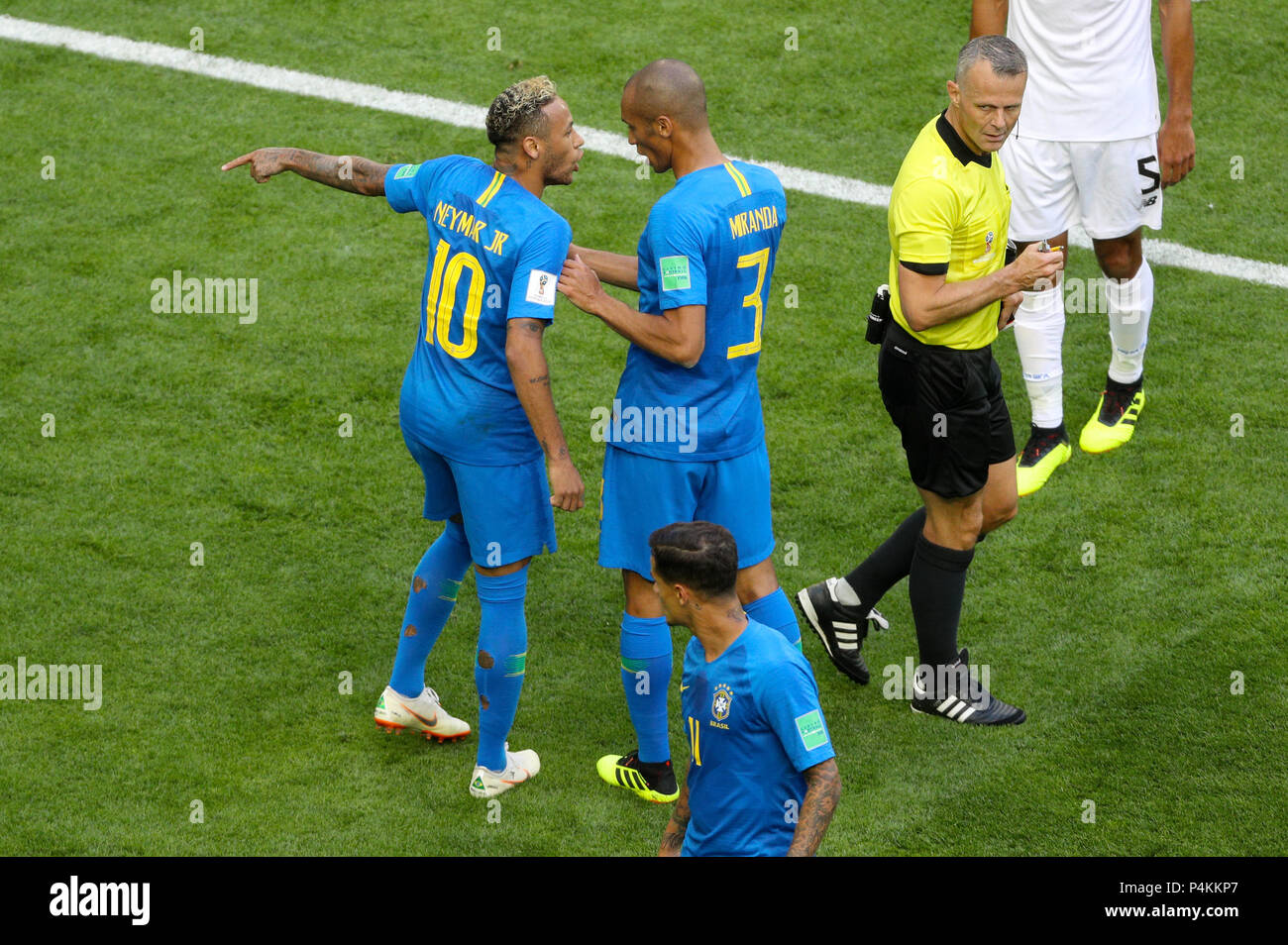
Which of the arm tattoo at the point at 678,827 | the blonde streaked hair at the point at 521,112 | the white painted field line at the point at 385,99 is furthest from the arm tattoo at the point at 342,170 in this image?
the white painted field line at the point at 385,99

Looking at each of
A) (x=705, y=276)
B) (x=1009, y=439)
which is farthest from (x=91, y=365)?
(x=1009, y=439)

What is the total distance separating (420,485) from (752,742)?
369 cm

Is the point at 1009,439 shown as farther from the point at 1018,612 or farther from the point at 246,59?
the point at 246,59

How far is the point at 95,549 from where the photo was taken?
7.19m

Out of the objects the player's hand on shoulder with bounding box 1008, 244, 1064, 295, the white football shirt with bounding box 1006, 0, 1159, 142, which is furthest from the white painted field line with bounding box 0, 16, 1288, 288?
the player's hand on shoulder with bounding box 1008, 244, 1064, 295

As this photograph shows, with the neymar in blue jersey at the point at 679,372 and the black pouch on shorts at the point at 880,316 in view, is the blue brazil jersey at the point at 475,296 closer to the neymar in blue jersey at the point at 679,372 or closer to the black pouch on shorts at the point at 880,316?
the neymar in blue jersey at the point at 679,372

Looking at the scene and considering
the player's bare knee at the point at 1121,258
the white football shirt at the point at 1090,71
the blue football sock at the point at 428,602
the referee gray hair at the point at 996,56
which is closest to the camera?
the referee gray hair at the point at 996,56

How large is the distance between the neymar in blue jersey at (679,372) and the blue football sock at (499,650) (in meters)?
0.37

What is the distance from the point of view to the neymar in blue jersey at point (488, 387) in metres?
5.43

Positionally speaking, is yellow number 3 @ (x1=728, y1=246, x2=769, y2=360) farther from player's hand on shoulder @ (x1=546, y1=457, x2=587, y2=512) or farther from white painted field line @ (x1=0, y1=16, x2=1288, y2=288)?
white painted field line @ (x1=0, y1=16, x2=1288, y2=288)

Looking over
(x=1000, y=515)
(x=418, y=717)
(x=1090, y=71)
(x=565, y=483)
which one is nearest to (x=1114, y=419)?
(x=1090, y=71)

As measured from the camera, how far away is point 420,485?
7.69 meters

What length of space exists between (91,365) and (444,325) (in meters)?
3.43

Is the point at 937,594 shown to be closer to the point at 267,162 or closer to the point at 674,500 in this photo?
the point at 674,500
